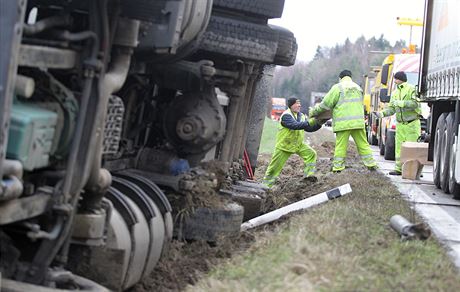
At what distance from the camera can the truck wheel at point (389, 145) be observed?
21016mm

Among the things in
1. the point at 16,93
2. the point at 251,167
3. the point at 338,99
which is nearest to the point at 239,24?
the point at 16,93

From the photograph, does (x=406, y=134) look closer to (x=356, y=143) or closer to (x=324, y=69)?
(x=356, y=143)

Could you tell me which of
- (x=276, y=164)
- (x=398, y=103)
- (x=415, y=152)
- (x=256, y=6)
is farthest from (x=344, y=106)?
(x=256, y=6)

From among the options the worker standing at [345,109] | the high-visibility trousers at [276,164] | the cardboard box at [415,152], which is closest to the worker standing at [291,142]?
the high-visibility trousers at [276,164]

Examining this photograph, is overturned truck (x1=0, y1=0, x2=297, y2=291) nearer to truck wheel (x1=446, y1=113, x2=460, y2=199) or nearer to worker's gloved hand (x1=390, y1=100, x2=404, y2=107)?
truck wheel (x1=446, y1=113, x2=460, y2=199)

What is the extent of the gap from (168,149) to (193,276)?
120cm

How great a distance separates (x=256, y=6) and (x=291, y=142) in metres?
6.60

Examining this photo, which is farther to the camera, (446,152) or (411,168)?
(411,168)

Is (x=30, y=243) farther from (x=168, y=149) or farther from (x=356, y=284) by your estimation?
(x=168, y=149)

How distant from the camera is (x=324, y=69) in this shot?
108 m

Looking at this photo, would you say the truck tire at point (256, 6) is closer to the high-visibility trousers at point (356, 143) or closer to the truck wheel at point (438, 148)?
the high-visibility trousers at point (356, 143)

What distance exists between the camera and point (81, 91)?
16.3 ft

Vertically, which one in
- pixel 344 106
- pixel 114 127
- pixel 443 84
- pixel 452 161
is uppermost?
pixel 443 84

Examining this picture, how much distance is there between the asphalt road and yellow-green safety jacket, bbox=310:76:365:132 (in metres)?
1.16
